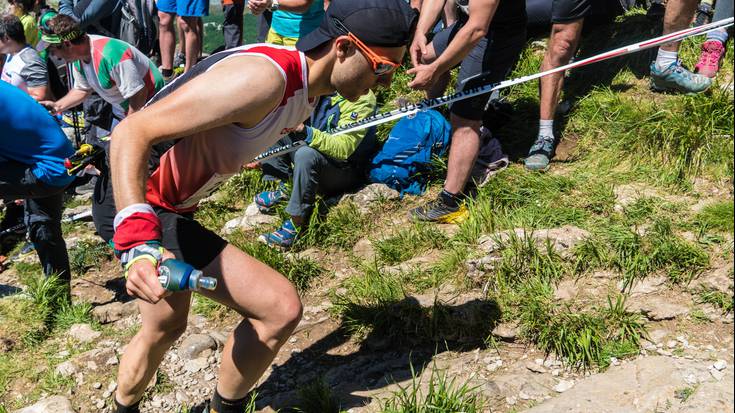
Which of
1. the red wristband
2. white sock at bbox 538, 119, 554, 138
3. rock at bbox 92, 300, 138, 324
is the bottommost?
rock at bbox 92, 300, 138, 324

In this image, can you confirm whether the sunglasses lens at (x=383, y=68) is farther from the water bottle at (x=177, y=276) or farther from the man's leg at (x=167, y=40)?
the man's leg at (x=167, y=40)

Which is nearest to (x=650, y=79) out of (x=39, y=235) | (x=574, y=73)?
(x=574, y=73)

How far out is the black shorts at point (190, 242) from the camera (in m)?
3.34

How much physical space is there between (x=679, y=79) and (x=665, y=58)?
0.19 metres

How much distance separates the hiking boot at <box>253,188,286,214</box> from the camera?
630cm

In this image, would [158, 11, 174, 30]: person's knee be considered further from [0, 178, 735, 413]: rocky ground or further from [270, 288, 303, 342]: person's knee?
[270, 288, 303, 342]: person's knee

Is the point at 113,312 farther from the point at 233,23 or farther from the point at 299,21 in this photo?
the point at 233,23

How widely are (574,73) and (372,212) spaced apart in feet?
7.48

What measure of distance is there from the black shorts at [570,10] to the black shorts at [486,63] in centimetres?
45

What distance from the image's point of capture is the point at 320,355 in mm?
4637

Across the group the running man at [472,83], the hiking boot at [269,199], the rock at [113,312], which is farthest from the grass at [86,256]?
the running man at [472,83]

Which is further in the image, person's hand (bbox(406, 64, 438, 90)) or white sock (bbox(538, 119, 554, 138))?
white sock (bbox(538, 119, 554, 138))

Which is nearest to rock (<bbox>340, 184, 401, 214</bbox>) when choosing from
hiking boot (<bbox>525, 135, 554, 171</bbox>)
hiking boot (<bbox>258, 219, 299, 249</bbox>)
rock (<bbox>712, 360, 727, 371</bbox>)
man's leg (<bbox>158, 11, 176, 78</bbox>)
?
hiking boot (<bbox>258, 219, 299, 249</bbox>)

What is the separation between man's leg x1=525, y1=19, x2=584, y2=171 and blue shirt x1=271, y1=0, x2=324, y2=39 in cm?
192
